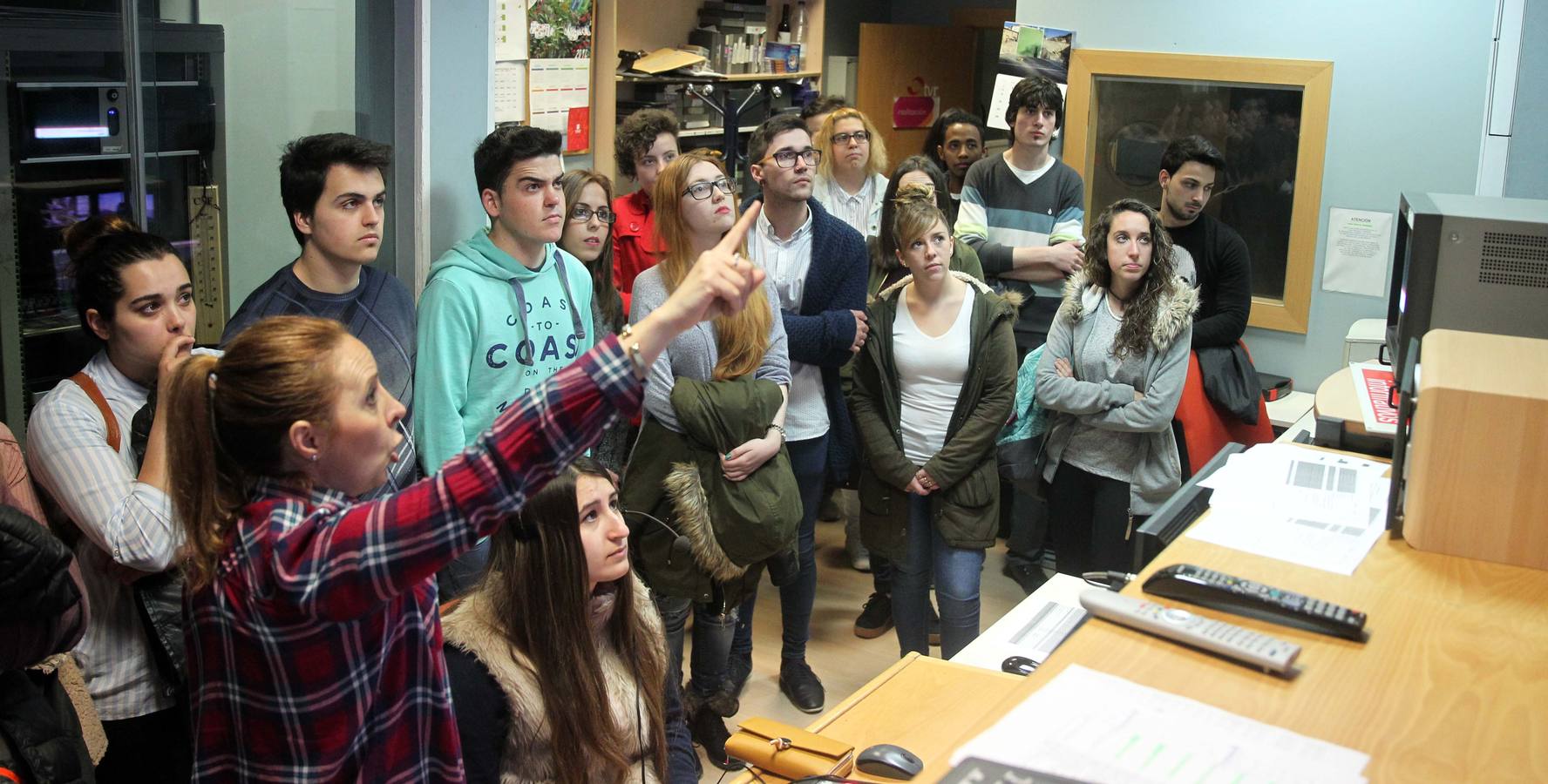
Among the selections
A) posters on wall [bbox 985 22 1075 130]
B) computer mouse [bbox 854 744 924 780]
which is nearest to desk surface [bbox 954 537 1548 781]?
computer mouse [bbox 854 744 924 780]

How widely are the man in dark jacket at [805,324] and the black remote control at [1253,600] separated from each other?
1.65 meters

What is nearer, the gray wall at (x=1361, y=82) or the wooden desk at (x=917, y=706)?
the wooden desk at (x=917, y=706)

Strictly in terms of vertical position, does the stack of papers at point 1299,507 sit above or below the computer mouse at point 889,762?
above

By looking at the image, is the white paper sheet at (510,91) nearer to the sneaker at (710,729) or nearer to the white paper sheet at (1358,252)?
the sneaker at (710,729)

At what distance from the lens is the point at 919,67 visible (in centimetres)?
718

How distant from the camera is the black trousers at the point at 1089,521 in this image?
Result: 3.44 m

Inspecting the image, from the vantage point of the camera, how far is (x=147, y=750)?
2.17m

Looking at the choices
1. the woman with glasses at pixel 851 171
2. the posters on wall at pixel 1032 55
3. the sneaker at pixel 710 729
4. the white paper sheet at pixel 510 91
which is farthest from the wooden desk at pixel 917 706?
the posters on wall at pixel 1032 55

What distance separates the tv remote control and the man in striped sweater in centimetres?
247

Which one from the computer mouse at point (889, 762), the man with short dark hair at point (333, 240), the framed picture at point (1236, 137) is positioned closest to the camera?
the computer mouse at point (889, 762)

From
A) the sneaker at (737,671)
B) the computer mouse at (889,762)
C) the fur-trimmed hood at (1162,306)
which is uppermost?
the fur-trimmed hood at (1162,306)

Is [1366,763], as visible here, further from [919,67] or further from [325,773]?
[919,67]

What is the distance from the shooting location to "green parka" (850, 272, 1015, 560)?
3260 millimetres

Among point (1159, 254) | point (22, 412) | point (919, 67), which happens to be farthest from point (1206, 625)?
point (919, 67)
